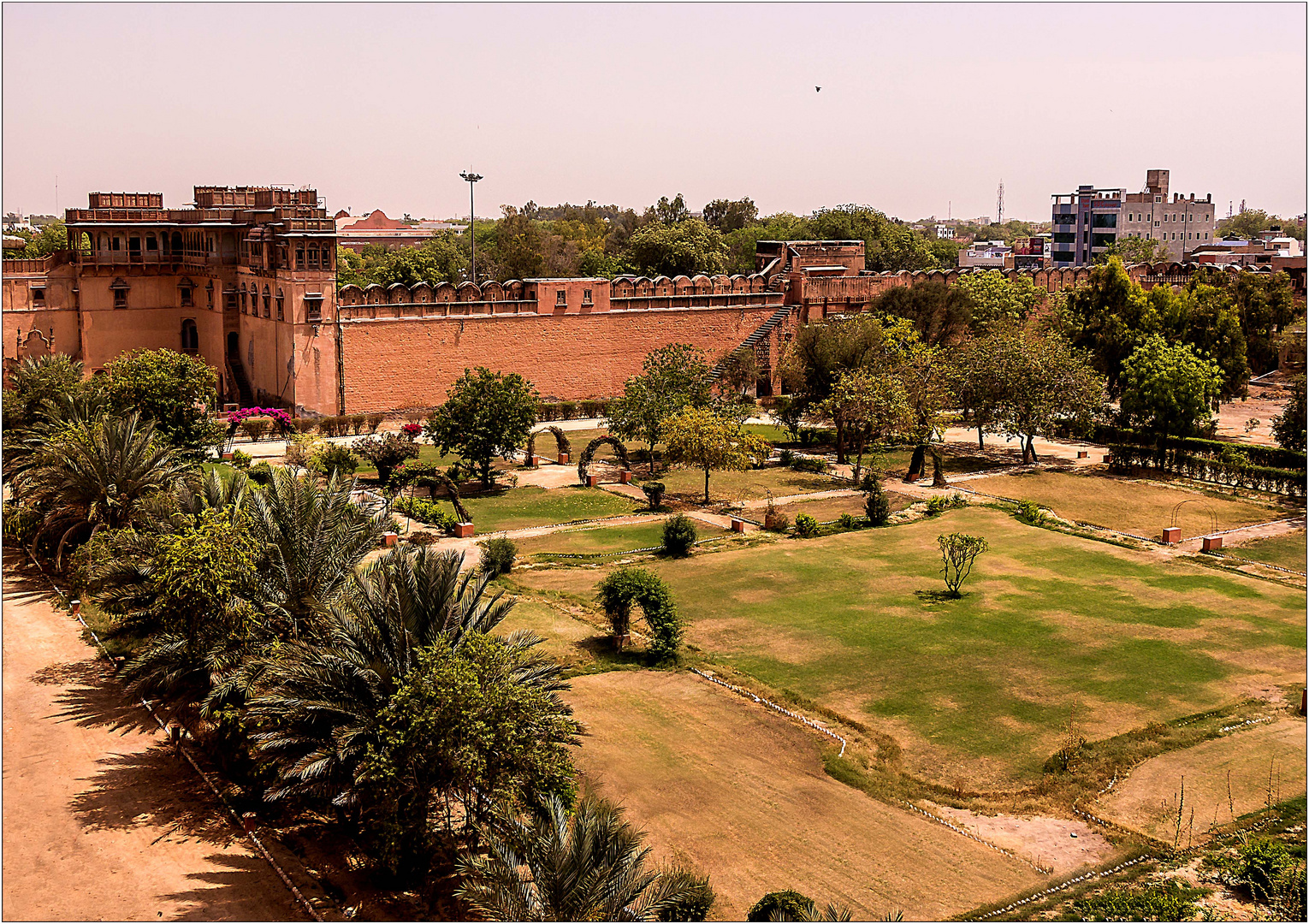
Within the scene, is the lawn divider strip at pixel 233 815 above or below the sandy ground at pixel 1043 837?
above

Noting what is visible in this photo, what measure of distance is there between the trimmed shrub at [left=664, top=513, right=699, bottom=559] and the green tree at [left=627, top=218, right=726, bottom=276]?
41.6 m

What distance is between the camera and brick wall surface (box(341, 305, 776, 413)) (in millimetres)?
43438

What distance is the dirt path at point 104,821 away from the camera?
13.7 m

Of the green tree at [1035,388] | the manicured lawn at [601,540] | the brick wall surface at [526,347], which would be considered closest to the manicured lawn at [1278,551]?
the green tree at [1035,388]

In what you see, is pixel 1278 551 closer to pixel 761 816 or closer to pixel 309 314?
pixel 761 816

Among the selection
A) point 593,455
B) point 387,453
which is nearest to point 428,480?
point 387,453

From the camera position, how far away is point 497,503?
32.8 meters

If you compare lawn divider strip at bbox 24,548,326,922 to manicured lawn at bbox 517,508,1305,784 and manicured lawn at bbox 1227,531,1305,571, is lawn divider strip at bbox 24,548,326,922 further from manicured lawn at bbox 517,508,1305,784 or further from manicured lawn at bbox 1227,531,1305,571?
manicured lawn at bbox 1227,531,1305,571

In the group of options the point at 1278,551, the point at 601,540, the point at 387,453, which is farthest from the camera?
the point at 387,453

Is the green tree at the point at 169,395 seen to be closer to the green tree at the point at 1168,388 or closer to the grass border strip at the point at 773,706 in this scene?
the grass border strip at the point at 773,706

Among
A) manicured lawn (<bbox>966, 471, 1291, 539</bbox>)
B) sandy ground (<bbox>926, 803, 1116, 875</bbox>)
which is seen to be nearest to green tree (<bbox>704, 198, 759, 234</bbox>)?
manicured lawn (<bbox>966, 471, 1291, 539</bbox>)

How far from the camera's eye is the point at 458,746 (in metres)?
13.2

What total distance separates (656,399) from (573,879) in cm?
2501

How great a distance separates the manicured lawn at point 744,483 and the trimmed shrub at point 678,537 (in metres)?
5.50
